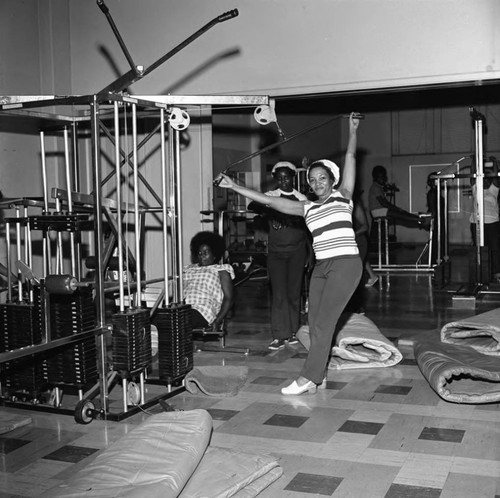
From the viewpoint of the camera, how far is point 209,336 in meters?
6.66

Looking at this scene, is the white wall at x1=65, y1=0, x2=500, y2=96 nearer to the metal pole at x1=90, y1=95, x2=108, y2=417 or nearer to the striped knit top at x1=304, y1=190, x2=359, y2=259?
the striped knit top at x1=304, y1=190, x2=359, y2=259

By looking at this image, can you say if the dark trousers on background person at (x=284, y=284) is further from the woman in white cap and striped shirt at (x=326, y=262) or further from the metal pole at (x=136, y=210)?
the metal pole at (x=136, y=210)

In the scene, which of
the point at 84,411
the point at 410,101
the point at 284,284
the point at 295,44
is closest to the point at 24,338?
the point at 84,411

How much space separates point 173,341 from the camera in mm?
4648

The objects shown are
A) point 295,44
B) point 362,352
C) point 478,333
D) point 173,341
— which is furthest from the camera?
point 295,44

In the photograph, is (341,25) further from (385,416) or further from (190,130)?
(385,416)

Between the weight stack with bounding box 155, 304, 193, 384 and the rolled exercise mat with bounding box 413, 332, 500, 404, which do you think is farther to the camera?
the weight stack with bounding box 155, 304, 193, 384

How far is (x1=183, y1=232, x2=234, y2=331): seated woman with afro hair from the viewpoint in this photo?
20.0 feet

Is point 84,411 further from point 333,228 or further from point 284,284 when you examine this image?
point 284,284

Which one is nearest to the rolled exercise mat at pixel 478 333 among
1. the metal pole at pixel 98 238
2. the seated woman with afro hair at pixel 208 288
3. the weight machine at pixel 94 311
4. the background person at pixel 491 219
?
the seated woman with afro hair at pixel 208 288

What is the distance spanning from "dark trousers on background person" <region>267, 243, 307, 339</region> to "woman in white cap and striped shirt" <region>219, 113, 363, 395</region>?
1.40m

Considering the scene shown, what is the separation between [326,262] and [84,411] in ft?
5.69

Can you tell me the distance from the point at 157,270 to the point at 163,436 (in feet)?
14.5

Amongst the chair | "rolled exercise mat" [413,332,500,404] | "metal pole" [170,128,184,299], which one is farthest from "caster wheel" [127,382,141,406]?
"rolled exercise mat" [413,332,500,404]
